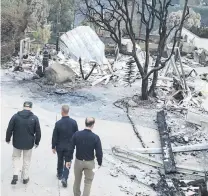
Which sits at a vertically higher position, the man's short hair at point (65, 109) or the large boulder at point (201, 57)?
the man's short hair at point (65, 109)

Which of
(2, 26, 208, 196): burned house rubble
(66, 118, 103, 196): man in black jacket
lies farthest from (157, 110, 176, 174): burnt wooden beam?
(66, 118, 103, 196): man in black jacket

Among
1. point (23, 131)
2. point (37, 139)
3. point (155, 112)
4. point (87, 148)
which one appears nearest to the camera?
point (87, 148)

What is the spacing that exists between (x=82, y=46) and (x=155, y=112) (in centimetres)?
756

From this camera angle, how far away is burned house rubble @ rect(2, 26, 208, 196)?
9031 mm

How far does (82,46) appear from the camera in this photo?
20.4m

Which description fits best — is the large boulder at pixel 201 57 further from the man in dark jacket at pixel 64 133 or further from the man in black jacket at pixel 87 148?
the man in black jacket at pixel 87 148

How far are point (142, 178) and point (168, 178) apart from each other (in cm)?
59

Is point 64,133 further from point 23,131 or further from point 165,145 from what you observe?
point 165,145

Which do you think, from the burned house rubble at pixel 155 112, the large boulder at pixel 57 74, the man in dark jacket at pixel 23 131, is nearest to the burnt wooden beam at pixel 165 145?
the burned house rubble at pixel 155 112

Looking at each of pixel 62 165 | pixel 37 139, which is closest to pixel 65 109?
pixel 37 139

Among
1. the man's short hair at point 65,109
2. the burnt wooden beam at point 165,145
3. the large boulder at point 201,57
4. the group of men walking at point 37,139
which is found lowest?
the burnt wooden beam at point 165,145

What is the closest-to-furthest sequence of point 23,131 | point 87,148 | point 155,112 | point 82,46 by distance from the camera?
point 87,148, point 23,131, point 155,112, point 82,46

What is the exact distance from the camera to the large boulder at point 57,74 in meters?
16.3

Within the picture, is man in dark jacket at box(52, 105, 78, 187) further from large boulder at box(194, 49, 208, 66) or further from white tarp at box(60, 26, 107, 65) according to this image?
large boulder at box(194, 49, 208, 66)
